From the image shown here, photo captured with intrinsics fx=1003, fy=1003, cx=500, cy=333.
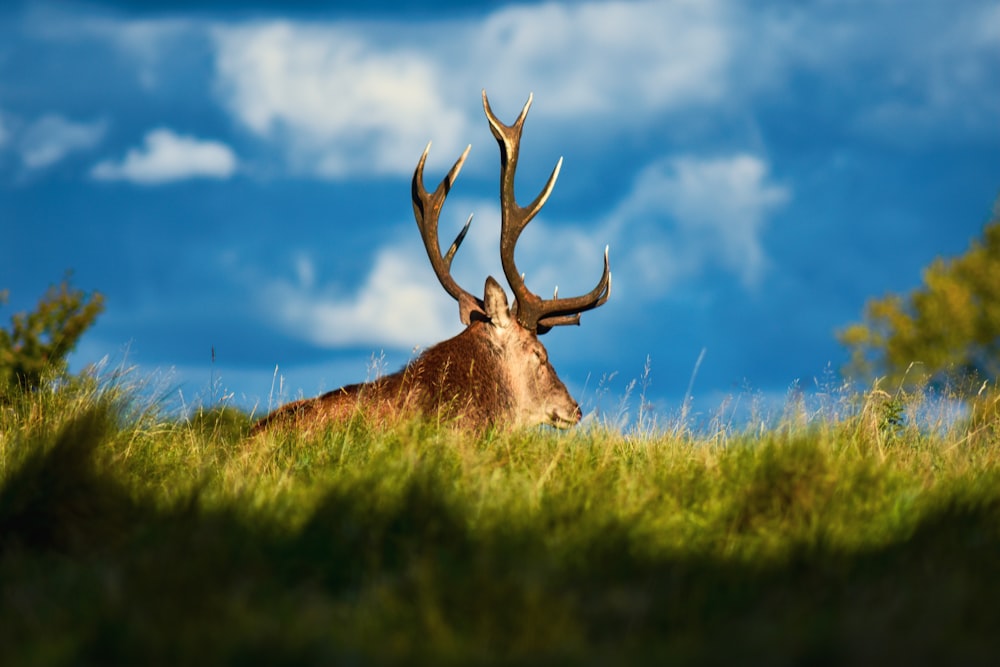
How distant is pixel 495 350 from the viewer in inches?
390

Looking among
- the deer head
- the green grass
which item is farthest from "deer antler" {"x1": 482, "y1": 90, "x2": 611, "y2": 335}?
the green grass

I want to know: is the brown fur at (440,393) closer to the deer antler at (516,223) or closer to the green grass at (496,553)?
the deer antler at (516,223)

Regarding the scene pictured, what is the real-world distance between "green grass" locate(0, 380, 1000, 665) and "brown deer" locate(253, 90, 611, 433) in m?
1.41

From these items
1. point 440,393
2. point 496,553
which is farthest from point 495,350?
point 496,553

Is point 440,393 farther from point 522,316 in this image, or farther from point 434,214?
point 434,214

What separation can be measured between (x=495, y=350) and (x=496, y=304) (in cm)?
51

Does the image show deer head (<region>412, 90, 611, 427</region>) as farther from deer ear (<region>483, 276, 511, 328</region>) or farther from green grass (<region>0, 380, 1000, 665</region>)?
green grass (<region>0, 380, 1000, 665</region>)

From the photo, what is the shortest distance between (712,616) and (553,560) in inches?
32.1

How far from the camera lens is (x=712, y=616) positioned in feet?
14.0

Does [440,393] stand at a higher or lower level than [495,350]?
lower

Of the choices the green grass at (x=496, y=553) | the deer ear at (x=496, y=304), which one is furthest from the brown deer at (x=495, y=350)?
the green grass at (x=496, y=553)

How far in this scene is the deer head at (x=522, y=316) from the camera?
9.95 meters

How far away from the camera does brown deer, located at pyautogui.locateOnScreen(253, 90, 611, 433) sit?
368 inches

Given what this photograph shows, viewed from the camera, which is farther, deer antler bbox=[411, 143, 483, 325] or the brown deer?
deer antler bbox=[411, 143, 483, 325]
